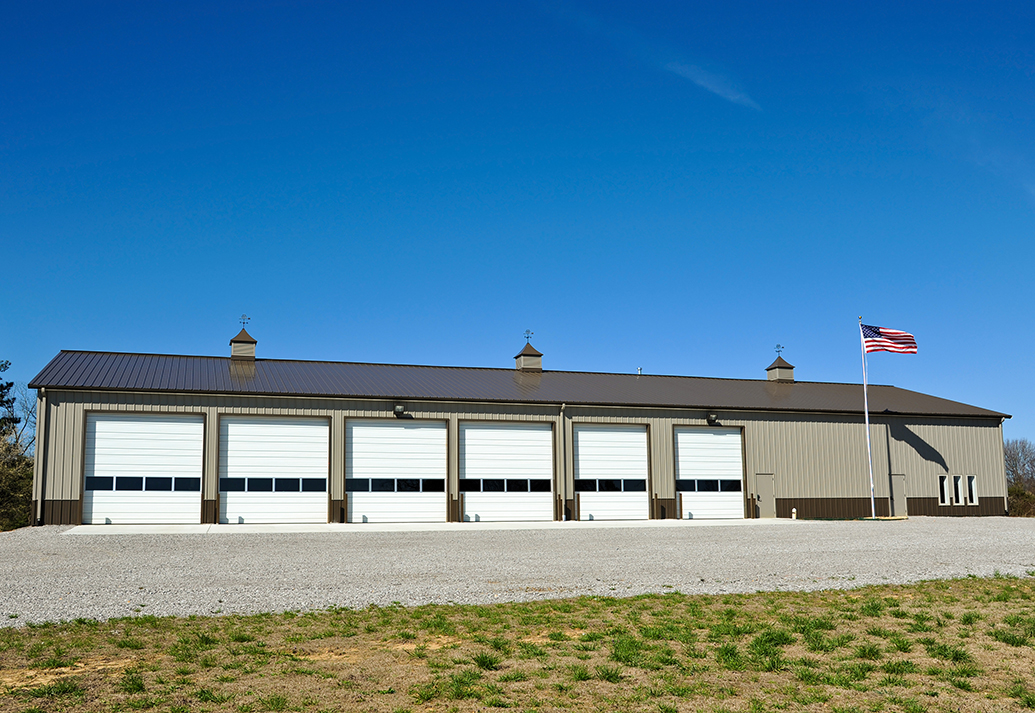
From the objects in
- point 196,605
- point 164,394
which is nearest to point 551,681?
point 196,605

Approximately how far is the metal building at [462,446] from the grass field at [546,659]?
62.4 feet

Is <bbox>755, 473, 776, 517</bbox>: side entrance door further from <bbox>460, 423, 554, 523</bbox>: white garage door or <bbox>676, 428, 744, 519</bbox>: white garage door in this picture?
<bbox>460, 423, 554, 523</bbox>: white garage door

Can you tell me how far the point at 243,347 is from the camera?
113 ft

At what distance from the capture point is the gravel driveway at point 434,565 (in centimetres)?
1094

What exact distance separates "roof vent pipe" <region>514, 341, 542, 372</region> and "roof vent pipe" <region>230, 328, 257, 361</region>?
1146 centimetres

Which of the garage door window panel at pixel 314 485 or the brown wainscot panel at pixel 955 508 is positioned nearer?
the garage door window panel at pixel 314 485

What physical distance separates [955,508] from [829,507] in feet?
21.8

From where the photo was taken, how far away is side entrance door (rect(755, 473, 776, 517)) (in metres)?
33.1

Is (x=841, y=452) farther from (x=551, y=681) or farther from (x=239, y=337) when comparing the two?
(x=551, y=681)

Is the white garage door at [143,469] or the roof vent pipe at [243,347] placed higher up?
the roof vent pipe at [243,347]

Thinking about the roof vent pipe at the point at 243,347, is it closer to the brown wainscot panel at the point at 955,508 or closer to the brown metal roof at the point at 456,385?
the brown metal roof at the point at 456,385

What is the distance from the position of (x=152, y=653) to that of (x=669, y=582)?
7330mm

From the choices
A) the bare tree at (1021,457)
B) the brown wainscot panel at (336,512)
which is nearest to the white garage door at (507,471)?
the brown wainscot panel at (336,512)

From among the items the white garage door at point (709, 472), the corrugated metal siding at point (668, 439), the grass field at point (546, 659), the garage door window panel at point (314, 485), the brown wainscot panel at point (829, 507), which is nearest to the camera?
the grass field at point (546, 659)
